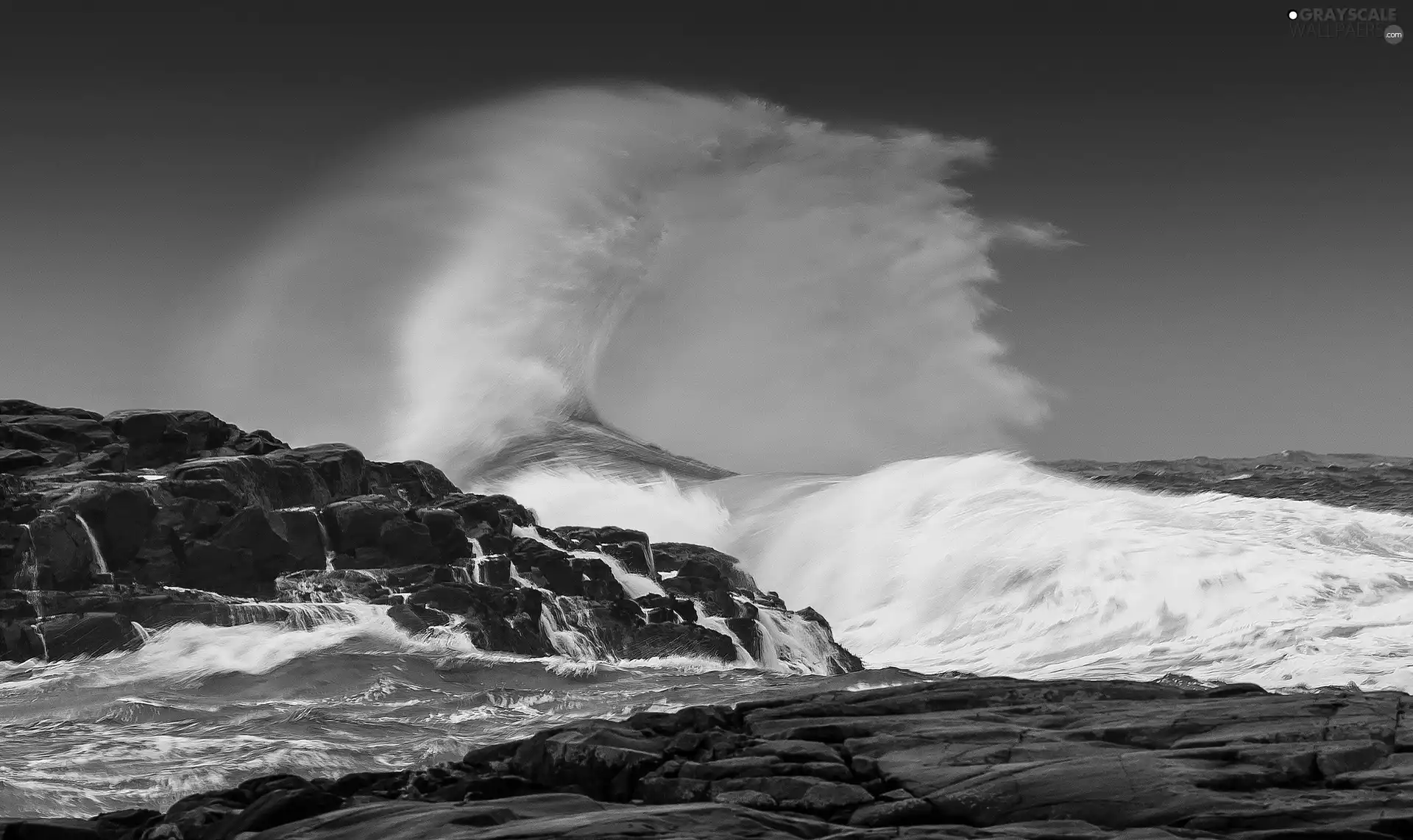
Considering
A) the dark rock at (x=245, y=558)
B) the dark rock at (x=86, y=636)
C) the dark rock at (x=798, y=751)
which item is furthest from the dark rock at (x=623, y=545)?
the dark rock at (x=798, y=751)

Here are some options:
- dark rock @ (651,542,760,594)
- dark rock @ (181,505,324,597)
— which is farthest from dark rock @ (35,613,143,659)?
dark rock @ (651,542,760,594)

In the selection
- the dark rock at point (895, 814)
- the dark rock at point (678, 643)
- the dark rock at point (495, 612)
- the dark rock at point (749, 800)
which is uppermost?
the dark rock at point (495, 612)

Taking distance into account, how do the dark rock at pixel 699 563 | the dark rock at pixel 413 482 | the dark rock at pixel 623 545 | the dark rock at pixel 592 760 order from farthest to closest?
the dark rock at pixel 699 563, the dark rock at pixel 413 482, the dark rock at pixel 623 545, the dark rock at pixel 592 760

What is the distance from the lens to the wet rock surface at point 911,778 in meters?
12.6

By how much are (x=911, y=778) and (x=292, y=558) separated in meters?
25.6

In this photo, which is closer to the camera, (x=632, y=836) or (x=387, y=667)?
(x=632, y=836)

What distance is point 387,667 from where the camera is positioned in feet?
102

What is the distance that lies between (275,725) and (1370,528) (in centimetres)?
3306

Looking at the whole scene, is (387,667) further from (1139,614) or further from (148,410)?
(1139,614)

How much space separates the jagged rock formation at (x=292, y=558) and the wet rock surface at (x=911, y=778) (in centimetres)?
1722

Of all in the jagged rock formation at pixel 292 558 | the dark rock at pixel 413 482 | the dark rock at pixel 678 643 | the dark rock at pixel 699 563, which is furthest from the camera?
the dark rock at pixel 699 563

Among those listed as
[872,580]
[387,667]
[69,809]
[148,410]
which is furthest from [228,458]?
[872,580]

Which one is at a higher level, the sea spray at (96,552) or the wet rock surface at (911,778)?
the sea spray at (96,552)

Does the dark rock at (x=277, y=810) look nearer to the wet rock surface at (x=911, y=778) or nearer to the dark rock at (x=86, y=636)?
the wet rock surface at (x=911, y=778)
